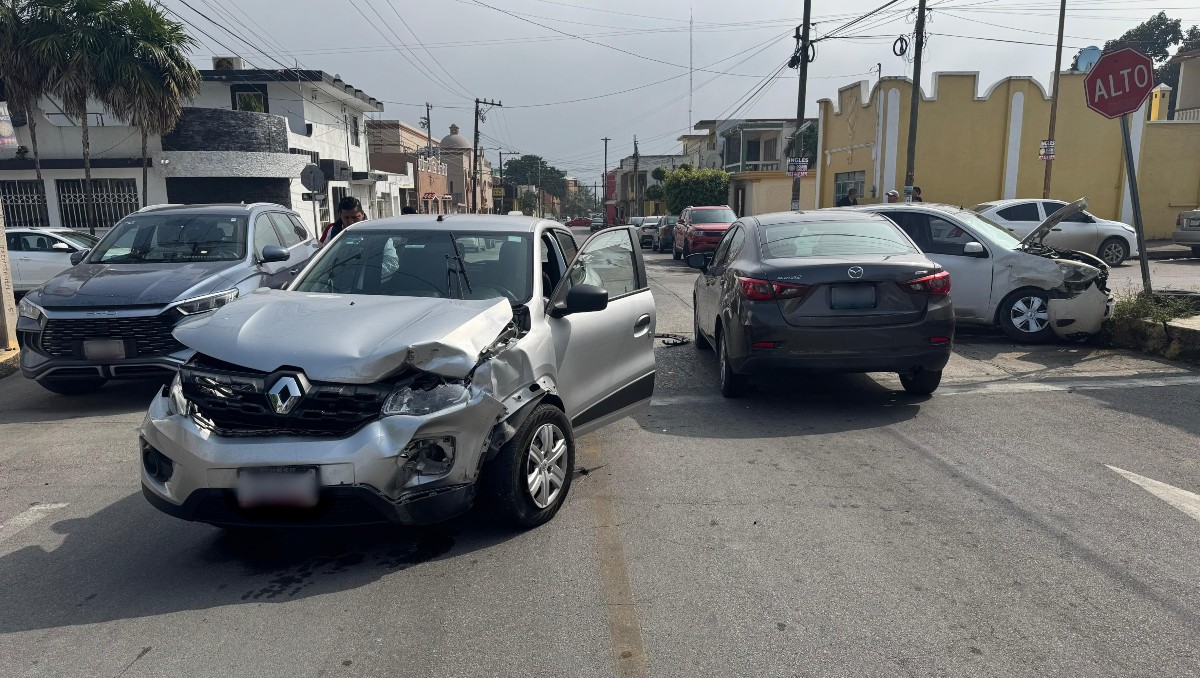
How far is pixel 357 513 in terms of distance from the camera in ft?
13.3

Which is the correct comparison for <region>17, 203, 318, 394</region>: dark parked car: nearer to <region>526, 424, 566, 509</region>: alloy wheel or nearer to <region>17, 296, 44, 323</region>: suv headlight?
<region>17, 296, 44, 323</region>: suv headlight

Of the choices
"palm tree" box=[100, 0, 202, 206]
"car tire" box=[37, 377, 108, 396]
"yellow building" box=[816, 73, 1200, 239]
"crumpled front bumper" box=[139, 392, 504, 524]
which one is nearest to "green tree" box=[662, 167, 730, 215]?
"yellow building" box=[816, 73, 1200, 239]

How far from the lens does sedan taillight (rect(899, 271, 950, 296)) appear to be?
6989 millimetres

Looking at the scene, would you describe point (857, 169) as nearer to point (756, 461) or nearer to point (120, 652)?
point (756, 461)

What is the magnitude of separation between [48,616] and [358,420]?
1.57m

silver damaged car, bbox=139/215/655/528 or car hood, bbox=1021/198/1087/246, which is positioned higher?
car hood, bbox=1021/198/1087/246

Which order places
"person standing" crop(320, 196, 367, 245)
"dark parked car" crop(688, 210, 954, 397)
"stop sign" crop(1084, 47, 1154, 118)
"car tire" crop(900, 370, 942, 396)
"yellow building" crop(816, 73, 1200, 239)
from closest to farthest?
"dark parked car" crop(688, 210, 954, 397) < "car tire" crop(900, 370, 942, 396) < "stop sign" crop(1084, 47, 1154, 118) < "person standing" crop(320, 196, 367, 245) < "yellow building" crop(816, 73, 1200, 239)

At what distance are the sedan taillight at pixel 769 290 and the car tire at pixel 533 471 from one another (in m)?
2.62

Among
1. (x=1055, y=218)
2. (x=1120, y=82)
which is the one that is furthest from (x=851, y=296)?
(x=1120, y=82)

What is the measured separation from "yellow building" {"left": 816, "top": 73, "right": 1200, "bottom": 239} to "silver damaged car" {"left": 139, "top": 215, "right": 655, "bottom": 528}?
28.2 meters

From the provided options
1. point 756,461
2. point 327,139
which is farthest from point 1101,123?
point 756,461

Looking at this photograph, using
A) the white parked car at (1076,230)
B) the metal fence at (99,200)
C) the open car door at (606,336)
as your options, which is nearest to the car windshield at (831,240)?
the open car door at (606,336)

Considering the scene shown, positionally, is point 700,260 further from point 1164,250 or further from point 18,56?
point 1164,250

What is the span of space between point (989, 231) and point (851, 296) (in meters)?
4.29
